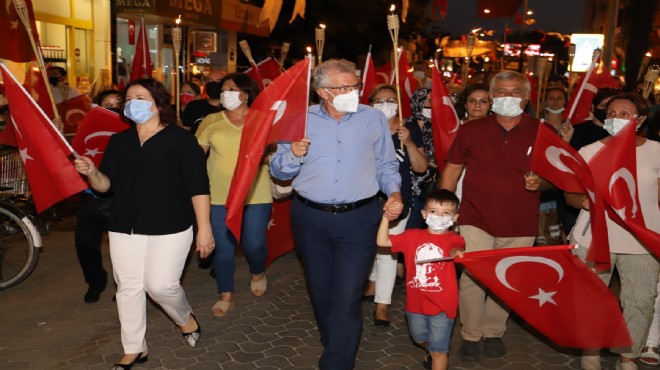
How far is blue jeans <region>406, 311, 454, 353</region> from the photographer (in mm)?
5316

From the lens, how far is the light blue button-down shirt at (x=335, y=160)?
5297 mm

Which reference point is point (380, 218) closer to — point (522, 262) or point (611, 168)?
point (522, 262)

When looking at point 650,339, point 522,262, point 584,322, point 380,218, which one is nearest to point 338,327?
point 380,218

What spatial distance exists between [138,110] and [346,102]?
146 cm

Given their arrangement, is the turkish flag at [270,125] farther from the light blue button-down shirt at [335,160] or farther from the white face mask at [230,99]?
the white face mask at [230,99]

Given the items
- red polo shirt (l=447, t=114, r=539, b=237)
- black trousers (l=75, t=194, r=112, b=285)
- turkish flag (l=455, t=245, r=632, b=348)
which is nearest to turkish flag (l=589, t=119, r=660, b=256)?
turkish flag (l=455, t=245, r=632, b=348)

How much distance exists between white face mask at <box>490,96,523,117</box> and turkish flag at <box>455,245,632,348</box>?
1.15m

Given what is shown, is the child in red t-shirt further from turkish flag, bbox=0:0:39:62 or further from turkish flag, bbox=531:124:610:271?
turkish flag, bbox=0:0:39:62

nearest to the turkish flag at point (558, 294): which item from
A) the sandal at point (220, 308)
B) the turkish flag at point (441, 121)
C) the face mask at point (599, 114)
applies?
the turkish flag at point (441, 121)

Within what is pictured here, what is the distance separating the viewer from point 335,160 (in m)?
5.30

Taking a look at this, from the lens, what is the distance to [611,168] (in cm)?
533

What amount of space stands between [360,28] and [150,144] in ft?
81.5

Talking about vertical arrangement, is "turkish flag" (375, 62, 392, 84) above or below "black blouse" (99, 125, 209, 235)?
above

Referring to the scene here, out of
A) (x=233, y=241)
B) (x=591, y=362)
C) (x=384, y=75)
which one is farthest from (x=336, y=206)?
(x=384, y=75)
